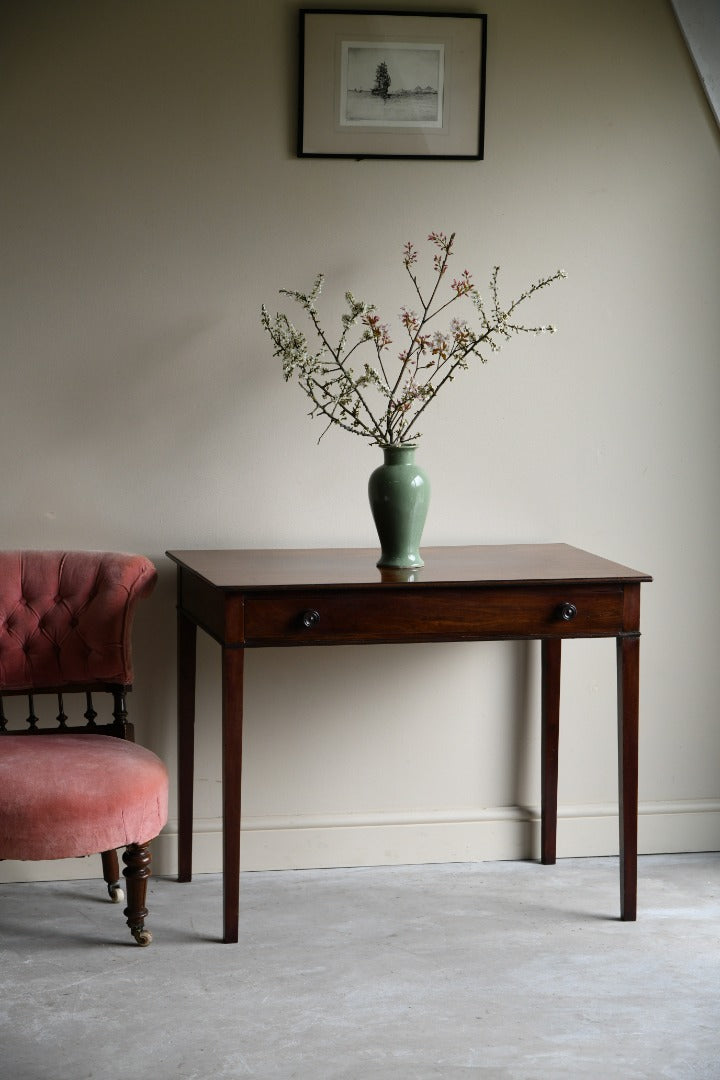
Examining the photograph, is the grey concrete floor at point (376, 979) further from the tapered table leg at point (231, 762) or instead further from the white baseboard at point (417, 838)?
the tapered table leg at point (231, 762)

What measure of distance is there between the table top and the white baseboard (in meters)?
0.72

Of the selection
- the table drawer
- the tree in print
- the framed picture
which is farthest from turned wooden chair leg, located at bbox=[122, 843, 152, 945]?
the tree in print

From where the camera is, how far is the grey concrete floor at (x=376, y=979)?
2.23 meters

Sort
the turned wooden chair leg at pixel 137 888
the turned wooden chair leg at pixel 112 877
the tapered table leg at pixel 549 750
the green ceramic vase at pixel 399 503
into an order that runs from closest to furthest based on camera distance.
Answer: the turned wooden chair leg at pixel 137 888, the green ceramic vase at pixel 399 503, the turned wooden chair leg at pixel 112 877, the tapered table leg at pixel 549 750

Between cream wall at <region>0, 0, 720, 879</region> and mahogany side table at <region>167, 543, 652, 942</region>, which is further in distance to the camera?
cream wall at <region>0, 0, 720, 879</region>

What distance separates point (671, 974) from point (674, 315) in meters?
1.71

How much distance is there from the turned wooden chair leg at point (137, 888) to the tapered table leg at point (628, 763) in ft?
3.61

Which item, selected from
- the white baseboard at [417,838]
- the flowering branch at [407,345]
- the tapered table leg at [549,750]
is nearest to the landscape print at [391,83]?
the flowering branch at [407,345]

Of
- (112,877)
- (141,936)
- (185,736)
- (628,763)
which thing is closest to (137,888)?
(141,936)

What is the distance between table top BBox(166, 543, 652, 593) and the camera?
8.81 ft

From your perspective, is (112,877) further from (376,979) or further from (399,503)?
(399,503)

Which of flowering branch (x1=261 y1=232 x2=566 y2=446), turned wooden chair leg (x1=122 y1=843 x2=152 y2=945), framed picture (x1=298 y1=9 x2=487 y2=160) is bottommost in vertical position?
turned wooden chair leg (x1=122 y1=843 x2=152 y2=945)

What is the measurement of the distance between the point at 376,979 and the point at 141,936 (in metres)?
0.53

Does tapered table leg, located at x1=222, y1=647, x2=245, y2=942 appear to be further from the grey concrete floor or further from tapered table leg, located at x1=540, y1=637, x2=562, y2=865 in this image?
tapered table leg, located at x1=540, y1=637, x2=562, y2=865
